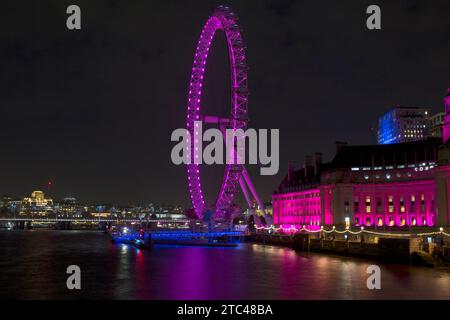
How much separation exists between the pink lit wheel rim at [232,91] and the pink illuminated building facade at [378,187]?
63.4 feet

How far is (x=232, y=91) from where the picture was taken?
268 feet

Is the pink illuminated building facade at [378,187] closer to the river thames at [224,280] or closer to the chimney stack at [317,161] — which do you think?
the chimney stack at [317,161]

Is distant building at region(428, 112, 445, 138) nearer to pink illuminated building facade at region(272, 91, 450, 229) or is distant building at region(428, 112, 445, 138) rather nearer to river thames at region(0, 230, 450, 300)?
pink illuminated building facade at region(272, 91, 450, 229)

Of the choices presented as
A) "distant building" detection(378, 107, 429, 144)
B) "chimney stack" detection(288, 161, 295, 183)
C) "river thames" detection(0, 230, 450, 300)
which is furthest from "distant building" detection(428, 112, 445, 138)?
"river thames" detection(0, 230, 450, 300)

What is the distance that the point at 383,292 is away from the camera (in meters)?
33.1

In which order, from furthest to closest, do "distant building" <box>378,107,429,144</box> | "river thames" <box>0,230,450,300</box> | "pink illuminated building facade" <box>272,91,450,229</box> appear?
"distant building" <box>378,107,429,144</box> → "pink illuminated building facade" <box>272,91,450,229</box> → "river thames" <box>0,230,450,300</box>

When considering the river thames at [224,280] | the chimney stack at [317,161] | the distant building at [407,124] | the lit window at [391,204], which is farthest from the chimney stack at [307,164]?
the distant building at [407,124]

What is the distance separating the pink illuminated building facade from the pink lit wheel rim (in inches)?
761

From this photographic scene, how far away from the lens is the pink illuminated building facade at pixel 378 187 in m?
89.4

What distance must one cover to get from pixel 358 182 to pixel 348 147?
9.35 m

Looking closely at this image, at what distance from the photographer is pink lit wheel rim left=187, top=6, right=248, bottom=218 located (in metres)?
77.1

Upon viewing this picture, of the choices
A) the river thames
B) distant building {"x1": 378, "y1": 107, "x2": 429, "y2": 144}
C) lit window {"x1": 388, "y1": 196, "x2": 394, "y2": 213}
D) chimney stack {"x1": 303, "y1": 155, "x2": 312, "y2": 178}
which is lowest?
the river thames

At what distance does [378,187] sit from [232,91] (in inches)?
1230

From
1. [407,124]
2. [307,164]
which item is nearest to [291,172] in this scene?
[307,164]
